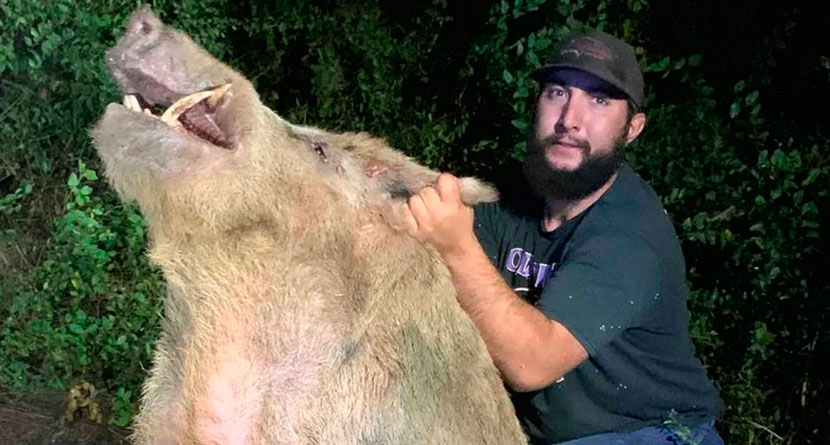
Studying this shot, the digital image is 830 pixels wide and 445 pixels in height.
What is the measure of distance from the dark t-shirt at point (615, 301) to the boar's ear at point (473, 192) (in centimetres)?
34

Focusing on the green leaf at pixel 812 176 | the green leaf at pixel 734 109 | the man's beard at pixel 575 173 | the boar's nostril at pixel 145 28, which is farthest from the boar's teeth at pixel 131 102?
the green leaf at pixel 812 176

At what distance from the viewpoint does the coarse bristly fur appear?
3.22 m

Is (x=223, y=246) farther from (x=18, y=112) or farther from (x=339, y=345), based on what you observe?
(x=18, y=112)

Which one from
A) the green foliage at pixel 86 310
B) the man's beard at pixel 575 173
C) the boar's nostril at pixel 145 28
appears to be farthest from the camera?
the green foliage at pixel 86 310

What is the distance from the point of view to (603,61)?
420 cm

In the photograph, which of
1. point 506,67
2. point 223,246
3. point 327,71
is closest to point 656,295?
point 223,246

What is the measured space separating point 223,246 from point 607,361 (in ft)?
4.67

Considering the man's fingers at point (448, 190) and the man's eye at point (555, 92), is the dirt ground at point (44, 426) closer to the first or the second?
the man's eye at point (555, 92)

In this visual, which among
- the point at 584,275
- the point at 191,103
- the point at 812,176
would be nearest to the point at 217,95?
the point at 191,103

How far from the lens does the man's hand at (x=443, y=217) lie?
3.21m

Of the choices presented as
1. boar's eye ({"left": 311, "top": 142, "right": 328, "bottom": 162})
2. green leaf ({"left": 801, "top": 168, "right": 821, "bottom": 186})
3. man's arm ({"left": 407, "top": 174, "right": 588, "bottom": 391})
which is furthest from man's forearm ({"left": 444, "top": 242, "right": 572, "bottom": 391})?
green leaf ({"left": 801, "top": 168, "right": 821, "bottom": 186})

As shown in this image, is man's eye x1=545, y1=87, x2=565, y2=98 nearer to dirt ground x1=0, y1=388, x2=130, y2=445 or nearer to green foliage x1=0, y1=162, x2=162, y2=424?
green foliage x1=0, y1=162, x2=162, y2=424

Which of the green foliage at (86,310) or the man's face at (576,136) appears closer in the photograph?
the man's face at (576,136)

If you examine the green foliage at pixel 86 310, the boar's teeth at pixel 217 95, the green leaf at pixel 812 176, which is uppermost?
the boar's teeth at pixel 217 95
